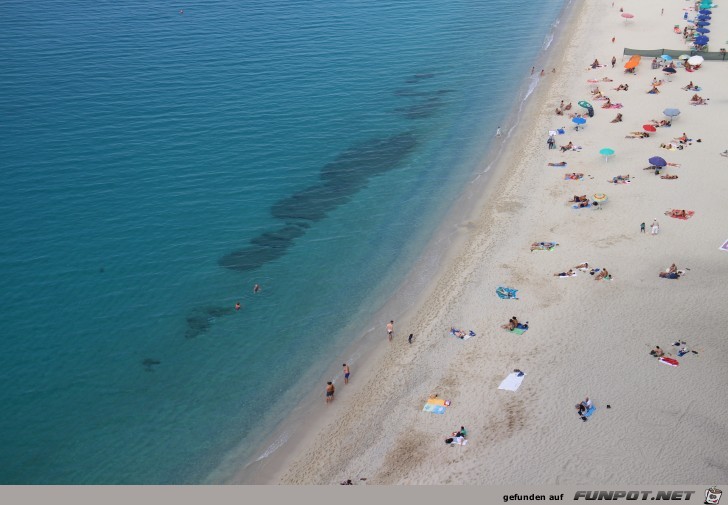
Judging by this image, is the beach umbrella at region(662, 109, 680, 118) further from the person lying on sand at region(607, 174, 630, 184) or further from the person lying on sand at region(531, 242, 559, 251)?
the person lying on sand at region(531, 242, 559, 251)

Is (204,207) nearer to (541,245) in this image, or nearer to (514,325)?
(541,245)

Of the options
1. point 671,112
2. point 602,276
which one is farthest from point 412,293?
point 671,112

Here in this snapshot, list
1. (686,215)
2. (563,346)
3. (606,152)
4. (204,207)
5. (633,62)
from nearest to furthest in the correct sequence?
(563,346), (686,215), (204,207), (606,152), (633,62)

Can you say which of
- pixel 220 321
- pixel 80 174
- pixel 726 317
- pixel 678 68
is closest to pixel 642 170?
pixel 726 317

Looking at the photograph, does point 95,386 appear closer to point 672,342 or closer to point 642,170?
point 672,342

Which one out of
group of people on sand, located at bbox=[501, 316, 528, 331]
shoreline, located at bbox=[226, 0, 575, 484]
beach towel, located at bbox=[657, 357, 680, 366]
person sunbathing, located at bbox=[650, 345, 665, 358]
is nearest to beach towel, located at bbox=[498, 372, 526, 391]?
group of people on sand, located at bbox=[501, 316, 528, 331]

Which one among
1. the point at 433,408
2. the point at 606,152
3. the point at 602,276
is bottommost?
the point at 433,408
